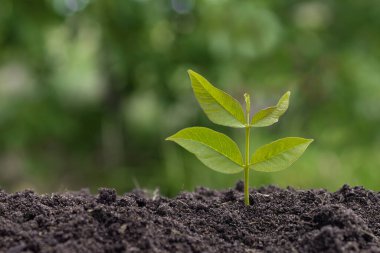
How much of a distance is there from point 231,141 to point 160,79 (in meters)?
3.84

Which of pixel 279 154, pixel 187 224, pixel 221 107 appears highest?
pixel 221 107

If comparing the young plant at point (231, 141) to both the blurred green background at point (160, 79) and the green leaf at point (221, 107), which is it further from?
the blurred green background at point (160, 79)

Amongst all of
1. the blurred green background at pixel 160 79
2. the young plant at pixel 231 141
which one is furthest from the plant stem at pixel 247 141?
the blurred green background at pixel 160 79

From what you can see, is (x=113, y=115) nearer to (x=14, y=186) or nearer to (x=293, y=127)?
(x=14, y=186)

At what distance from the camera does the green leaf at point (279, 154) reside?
1322 mm

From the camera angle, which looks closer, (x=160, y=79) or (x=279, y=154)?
(x=279, y=154)

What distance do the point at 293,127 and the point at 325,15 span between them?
1.08 metres

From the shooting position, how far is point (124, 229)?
1132 millimetres

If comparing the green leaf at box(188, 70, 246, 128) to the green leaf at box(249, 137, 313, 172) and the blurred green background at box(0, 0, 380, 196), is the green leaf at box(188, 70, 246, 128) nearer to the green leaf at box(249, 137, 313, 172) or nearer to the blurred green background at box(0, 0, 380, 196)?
the green leaf at box(249, 137, 313, 172)

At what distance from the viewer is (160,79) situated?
5129mm

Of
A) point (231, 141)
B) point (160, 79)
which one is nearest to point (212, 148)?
point (231, 141)

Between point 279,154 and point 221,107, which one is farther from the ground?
point 221,107

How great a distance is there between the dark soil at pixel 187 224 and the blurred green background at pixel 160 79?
9.73 ft

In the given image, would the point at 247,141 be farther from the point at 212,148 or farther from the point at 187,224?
the point at 187,224
